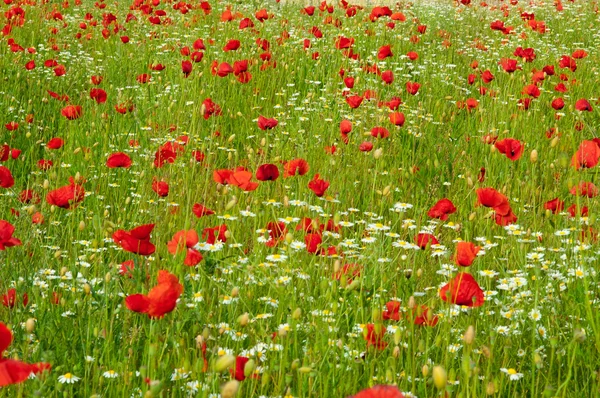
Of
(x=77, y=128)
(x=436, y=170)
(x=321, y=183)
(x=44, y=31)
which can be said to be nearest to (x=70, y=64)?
(x=44, y=31)

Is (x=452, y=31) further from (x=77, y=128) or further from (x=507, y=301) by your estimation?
(x=507, y=301)

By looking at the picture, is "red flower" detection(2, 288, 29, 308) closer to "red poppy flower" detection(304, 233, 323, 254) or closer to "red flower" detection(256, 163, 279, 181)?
"red poppy flower" detection(304, 233, 323, 254)

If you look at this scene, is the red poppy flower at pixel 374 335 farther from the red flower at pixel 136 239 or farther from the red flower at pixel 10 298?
the red flower at pixel 10 298

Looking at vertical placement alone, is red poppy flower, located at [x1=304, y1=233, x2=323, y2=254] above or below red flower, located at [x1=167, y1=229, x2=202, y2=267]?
below

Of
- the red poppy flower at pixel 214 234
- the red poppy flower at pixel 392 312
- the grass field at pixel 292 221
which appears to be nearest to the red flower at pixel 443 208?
the grass field at pixel 292 221

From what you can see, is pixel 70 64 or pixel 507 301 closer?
pixel 507 301

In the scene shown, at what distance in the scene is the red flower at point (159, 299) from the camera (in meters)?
1.64

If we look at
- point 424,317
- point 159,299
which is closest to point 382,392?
point 159,299

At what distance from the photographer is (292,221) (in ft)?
9.86

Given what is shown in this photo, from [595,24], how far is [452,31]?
203 centimetres

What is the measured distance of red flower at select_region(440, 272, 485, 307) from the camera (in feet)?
6.26

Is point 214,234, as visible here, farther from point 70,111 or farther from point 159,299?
point 70,111

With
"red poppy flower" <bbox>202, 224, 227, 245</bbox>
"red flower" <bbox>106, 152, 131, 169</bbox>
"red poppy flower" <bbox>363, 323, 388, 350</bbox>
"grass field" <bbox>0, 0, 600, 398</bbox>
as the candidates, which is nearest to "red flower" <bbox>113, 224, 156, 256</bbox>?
"grass field" <bbox>0, 0, 600, 398</bbox>

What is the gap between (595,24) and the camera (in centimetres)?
945
